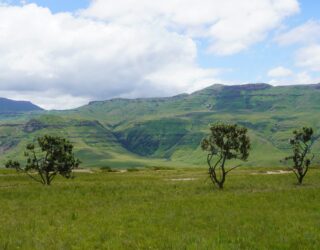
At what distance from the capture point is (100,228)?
2439cm

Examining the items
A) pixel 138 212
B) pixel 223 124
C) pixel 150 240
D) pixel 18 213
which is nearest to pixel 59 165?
pixel 223 124

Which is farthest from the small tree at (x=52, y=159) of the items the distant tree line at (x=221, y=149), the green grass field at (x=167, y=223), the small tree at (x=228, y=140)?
the green grass field at (x=167, y=223)

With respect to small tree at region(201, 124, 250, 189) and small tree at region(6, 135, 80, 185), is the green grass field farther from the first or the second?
small tree at region(6, 135, 80, 185)

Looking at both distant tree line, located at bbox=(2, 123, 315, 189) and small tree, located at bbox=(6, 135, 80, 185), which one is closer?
distant tree line, located at bbox=(2, 123, 315, 189)

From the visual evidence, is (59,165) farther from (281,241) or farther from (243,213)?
(281,241)

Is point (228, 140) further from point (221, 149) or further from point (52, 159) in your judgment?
point (52, 159)

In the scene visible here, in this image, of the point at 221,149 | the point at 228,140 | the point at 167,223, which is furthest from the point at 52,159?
the point at 167,223

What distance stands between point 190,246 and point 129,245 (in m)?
3.07

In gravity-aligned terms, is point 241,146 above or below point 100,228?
above

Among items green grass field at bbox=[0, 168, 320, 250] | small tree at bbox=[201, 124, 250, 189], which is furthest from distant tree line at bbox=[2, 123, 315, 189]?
green grass field at bbox=[0, 168, 320, 250]

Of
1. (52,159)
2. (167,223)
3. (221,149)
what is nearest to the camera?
(167,223)

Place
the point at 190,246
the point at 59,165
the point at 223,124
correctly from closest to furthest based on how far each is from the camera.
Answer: the point at 190,246 < the point at 223,124 < the point at 59,165

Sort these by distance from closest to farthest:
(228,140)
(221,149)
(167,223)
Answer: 1. (167,223)
2. (228,140)
3. (221,149)

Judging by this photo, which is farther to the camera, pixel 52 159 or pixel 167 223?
pixel 52 159
